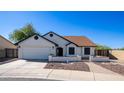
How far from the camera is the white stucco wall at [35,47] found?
28.8 metres

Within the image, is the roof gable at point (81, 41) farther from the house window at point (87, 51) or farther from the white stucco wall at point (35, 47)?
the white stucco wall at point (35, 47)

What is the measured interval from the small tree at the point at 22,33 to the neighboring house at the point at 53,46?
16.6 meters

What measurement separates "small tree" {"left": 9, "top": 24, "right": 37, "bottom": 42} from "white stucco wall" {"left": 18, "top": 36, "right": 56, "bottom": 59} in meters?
19.3

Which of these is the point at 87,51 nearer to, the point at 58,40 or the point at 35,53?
the point at 58,40

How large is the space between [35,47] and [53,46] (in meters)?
2.35

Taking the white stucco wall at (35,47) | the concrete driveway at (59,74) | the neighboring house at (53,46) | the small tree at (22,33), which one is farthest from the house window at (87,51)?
the small tree at (22,33)

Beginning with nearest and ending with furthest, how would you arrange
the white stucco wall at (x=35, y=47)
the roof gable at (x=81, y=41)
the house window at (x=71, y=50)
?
the white stucco wall at (x=35, y=47) < the house window at (x=71, y=50) < the roof gable at (x=81, y=41)

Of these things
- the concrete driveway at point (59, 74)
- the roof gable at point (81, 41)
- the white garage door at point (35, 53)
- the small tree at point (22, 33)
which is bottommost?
the concrete driveway at point (59, 74)
